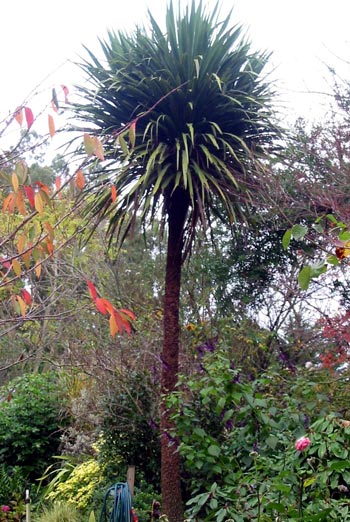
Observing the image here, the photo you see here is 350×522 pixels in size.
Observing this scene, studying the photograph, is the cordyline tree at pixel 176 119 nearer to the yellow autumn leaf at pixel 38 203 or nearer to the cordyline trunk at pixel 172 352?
the cordyline trunk at pixel 172 352

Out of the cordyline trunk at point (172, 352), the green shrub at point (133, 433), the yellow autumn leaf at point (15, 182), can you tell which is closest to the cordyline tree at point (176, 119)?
the cordyline trunk at point (172, 352)

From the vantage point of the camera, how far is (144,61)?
589 centimetres

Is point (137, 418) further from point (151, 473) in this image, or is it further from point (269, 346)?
point (269, 346)

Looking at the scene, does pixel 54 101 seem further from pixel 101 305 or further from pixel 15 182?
pixel 101 305

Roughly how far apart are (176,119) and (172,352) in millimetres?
2232

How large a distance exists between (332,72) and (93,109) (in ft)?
7.52

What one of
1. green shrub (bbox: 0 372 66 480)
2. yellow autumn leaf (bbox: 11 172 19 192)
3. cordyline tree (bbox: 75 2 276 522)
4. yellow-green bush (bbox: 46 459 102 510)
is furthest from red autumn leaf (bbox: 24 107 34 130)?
green shrub (bbox: 0 372 66 480)

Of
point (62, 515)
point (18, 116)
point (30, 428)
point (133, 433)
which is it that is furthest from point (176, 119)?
point (30, 428)

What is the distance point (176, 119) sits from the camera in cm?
588

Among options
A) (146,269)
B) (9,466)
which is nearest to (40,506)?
(9,466)

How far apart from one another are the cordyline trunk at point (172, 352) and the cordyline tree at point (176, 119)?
0.4 inches

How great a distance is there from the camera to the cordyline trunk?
5.34m

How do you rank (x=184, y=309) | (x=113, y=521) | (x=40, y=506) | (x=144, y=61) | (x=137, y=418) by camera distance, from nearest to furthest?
(x=113, y=521) → (x=144, y=61) → (x=137, y=418) → (x=40, y=506) → (x=184, y=309)

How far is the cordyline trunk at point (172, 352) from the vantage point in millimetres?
5336
